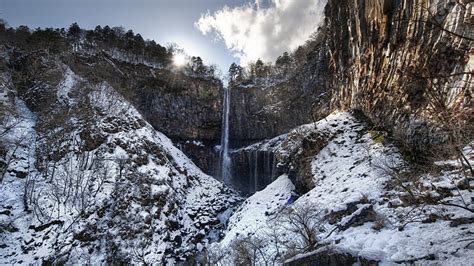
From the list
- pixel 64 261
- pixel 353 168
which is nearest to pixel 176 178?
pixel 64 261

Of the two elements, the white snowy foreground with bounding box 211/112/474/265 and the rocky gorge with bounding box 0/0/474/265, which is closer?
the white snowy foreground with bounding box 211/112/474/265

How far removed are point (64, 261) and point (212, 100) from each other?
35.6 m

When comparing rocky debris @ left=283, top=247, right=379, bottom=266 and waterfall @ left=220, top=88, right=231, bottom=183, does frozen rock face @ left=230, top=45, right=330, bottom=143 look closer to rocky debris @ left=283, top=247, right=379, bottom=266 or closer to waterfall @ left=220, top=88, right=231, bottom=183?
waterfall @ left=220, top=88, right=231, bottom=183

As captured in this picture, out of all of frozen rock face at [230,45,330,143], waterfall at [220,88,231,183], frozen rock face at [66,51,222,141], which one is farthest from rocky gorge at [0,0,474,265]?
frozen rock face at [66,51,222,141]

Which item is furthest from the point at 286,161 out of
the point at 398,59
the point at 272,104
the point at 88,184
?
the point at 272,104

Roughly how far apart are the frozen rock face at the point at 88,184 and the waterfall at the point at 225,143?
7.03 metres

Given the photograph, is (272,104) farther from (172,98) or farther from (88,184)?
(88,184)

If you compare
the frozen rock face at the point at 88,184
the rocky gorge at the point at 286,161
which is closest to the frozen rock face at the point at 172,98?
the rocky gorge at the point at 286,161

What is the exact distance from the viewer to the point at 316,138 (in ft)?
78.3

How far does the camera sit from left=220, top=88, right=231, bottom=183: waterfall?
43906 mm

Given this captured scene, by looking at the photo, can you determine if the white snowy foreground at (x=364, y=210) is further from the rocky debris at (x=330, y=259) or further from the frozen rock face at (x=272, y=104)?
the frozen rock face at (x=272, y=104)

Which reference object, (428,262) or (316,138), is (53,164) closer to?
(316,138)

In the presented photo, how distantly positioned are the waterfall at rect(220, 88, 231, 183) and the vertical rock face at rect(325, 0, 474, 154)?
68.2 ft

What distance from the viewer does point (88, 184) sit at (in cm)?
2389
